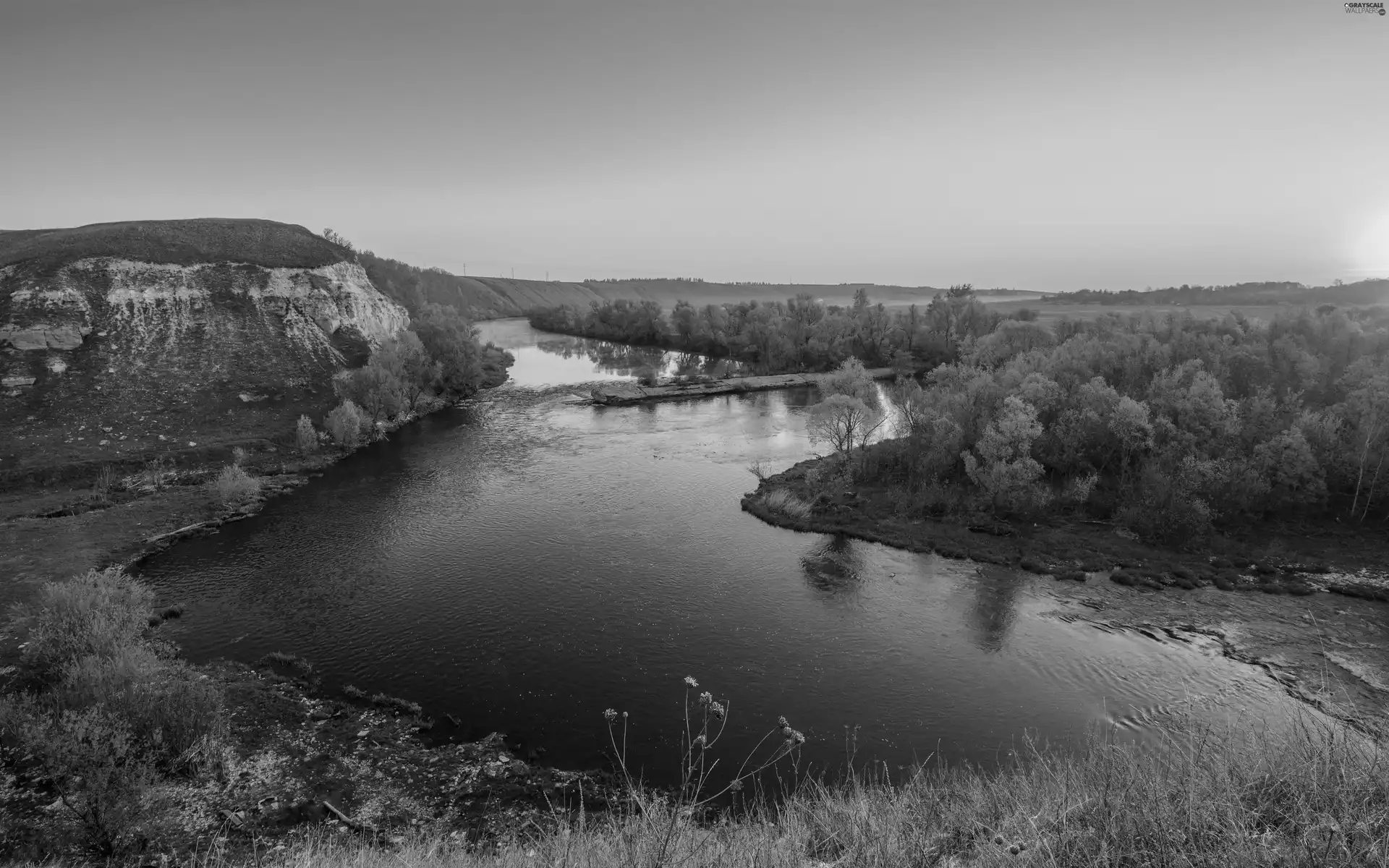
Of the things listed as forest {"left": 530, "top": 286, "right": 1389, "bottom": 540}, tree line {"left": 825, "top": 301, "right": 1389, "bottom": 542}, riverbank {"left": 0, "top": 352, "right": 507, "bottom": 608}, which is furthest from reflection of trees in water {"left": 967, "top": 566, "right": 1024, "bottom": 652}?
riverbank {"left": 0, "top": 352, "right": 507, "bottom": 608}

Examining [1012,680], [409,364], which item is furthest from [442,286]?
[1012,680]

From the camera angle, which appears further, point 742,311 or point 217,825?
point 742,311

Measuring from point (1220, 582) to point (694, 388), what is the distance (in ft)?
185

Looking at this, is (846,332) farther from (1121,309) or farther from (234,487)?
(234,487)

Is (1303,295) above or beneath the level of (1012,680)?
above

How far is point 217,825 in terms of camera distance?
15555 millimetres

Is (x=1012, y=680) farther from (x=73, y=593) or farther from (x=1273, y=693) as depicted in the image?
(x=73, y=593)

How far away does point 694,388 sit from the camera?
77562 mm

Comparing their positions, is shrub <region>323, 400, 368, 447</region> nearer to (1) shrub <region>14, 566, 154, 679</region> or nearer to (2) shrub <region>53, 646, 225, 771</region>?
(1) shrub <region>14, 566, 154, 679</region>

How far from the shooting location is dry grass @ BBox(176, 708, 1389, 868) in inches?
273

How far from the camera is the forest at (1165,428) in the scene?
106ft

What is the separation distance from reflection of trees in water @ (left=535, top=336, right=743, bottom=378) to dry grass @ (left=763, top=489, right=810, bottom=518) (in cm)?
5098

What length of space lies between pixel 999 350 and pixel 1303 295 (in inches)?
3319

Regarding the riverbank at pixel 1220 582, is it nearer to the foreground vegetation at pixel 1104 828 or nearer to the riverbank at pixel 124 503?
the foreground vegetation at pixel 1104 828
